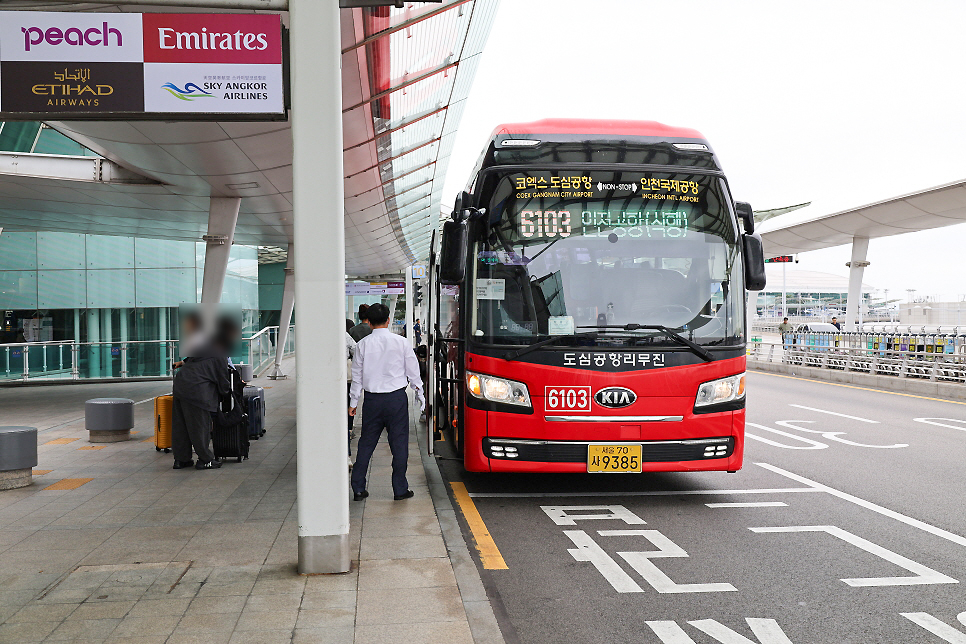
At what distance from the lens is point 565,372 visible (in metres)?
6.58

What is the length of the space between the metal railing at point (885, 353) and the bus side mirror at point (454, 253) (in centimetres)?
1408

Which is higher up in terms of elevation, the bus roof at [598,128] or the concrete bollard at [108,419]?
the bus roof at [598,128]

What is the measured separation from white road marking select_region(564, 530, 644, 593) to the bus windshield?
5.54 feet

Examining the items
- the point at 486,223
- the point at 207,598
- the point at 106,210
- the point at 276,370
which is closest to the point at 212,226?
the point at 106,210

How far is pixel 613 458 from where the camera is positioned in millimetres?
6566

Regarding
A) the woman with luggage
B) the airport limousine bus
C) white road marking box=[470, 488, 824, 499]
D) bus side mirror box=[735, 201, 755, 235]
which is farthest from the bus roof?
the woman with luggage

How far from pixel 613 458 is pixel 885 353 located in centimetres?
1546

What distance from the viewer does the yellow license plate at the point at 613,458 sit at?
655cm

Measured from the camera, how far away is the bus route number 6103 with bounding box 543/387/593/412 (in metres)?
6.57

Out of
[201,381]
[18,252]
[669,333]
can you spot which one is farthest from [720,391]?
[18,252]

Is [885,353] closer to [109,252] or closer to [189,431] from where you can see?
[189,431]

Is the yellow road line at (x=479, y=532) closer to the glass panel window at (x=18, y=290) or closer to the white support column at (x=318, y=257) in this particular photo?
the white support column at (x=318, y=257)

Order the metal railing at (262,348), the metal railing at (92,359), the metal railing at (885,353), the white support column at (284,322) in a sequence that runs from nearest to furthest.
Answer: the metal railing at (885,353) → the metal railing at (92,359) → the metal railing at (262,348) → the white support column at (284,322)

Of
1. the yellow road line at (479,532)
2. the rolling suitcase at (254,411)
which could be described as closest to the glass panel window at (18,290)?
the rolling suitcase at (254,411)
